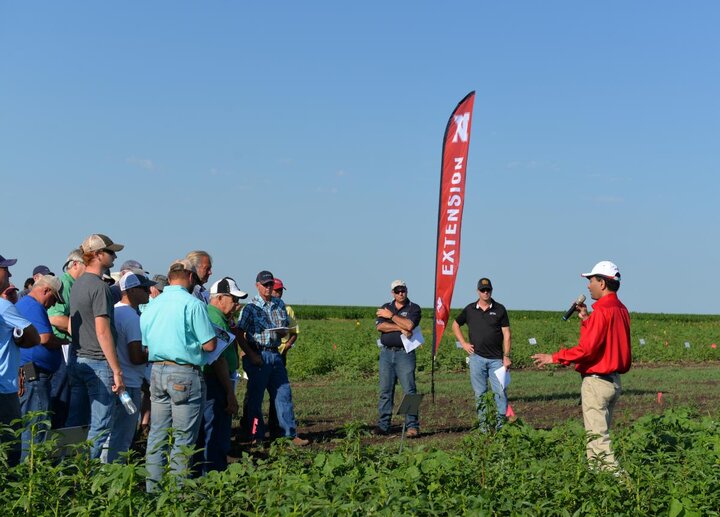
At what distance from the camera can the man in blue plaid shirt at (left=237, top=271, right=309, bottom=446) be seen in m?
10.3

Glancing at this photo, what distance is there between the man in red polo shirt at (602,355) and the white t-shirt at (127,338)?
3599 mm

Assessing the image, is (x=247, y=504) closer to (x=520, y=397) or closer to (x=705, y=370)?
(x=520, y=397)

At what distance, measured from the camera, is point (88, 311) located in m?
7.09

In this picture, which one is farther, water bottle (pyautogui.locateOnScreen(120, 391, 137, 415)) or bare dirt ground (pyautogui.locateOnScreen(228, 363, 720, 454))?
bare dirt ground (pyautogui.locateOnScreen(228, 363, 720, 454))

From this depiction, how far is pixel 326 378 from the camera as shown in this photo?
69.4ft

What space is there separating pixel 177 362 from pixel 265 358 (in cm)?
344

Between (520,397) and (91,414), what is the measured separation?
10.9 metres

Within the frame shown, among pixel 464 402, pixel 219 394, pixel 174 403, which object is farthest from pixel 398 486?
pixel 464 402

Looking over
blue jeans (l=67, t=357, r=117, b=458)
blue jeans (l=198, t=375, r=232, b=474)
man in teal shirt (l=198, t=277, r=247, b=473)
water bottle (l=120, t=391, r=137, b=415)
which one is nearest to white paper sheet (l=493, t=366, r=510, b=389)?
man in teal shirt (l=198, t=277, r=247, b=473)

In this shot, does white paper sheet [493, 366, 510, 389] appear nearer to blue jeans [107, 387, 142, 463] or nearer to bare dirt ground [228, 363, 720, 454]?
bare dirt ground [228, 363, 720, 454]

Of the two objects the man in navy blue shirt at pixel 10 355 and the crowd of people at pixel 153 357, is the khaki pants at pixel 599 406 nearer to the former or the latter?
the crowd of people at pixel 153 357

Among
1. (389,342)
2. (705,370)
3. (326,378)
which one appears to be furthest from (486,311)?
(705,370)

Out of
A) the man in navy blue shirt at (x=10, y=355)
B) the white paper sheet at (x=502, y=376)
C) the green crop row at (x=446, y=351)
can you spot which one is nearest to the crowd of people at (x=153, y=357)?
the man in navy blue shirt at (x=10, y=355)

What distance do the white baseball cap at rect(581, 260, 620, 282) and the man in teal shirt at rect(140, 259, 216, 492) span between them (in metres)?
3.56
